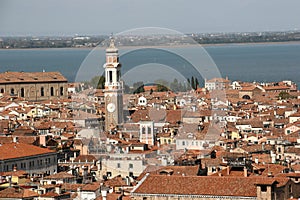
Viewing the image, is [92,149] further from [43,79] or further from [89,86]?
[43,79]

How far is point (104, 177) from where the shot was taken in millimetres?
20375

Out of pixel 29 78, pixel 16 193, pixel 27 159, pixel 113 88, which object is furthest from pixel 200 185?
pixel 29 78

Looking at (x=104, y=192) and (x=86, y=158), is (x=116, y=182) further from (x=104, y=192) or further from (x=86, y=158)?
(x=86, y=158)

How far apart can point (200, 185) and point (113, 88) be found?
18.6m

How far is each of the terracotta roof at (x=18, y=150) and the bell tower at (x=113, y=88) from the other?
30.6 feet

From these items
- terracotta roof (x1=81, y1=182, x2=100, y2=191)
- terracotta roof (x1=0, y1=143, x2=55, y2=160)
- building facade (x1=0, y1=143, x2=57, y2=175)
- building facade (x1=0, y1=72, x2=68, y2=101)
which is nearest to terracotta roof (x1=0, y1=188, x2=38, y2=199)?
terracotta roof (x1=81, y1=182, x2=100, y2=191)

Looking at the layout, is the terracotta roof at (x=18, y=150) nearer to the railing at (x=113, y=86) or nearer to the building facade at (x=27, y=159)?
the building facade at (x=27, y=159)

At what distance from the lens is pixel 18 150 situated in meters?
23.1

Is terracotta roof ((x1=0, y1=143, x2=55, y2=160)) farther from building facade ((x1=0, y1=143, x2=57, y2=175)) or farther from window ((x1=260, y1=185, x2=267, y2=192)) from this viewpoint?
window ((x1=260, y1=185, x2=267, y2=192))

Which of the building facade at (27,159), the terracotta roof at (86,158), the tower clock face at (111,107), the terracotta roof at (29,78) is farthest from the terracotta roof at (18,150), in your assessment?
the terracotta roof at (29,78)

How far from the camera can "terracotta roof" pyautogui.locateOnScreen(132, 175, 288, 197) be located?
15227 mm

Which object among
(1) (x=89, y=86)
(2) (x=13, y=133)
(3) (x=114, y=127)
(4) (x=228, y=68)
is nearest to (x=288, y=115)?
(3) (x=114, y=127)

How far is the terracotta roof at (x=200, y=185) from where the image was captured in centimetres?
1523

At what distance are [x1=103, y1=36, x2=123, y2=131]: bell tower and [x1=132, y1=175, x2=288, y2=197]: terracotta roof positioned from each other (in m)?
17.1
